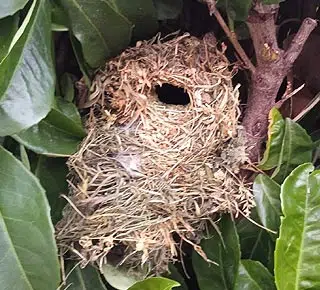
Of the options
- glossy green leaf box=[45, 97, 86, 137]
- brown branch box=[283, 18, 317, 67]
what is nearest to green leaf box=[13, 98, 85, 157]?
glossy green leaf box=[45, 97, 86, 137]

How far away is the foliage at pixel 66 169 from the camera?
842mm

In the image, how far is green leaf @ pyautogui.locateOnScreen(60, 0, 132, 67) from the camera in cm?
93

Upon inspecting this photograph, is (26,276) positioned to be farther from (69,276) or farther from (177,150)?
(177,150)

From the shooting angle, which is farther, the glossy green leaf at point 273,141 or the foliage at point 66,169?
the glossy green leaf at point 273,141

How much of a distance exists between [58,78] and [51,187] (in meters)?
0.17

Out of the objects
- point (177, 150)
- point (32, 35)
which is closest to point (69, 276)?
point (177, 150)

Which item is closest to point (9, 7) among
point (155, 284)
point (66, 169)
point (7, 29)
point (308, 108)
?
point (7, 29)

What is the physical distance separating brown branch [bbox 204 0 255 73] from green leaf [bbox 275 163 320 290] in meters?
0.21

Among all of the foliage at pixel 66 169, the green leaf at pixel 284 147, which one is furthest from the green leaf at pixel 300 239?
the green leaf at pixel 284 147

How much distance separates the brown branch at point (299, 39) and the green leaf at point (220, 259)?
0.26 meters

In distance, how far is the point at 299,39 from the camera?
1.00 meters

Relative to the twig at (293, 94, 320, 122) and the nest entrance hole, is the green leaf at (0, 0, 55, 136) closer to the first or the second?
the nest entrance hole

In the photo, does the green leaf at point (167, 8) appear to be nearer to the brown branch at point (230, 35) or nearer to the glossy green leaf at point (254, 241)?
the brown branch at point (230, 35)

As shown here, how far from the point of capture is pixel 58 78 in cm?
104
